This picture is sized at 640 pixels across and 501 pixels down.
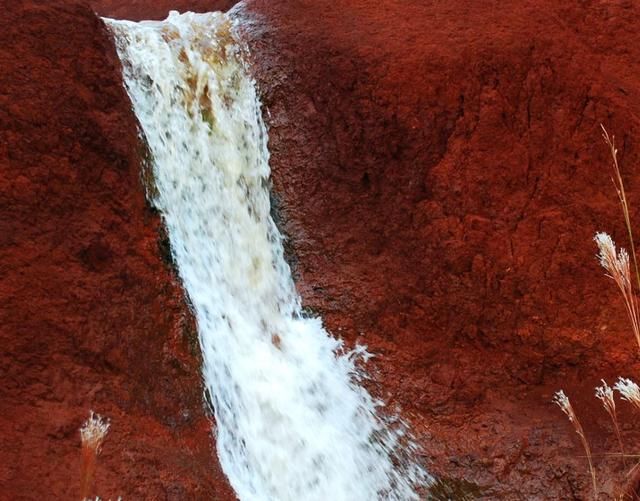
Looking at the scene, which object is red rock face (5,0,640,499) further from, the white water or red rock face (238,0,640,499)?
Answer: the white water

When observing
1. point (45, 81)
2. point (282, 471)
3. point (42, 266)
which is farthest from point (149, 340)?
point (45, 81)

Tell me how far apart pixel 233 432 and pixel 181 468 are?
24.1 inches

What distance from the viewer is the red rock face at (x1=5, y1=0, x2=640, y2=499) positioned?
3652 millimetres

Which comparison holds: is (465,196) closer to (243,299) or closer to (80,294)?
(243,299)

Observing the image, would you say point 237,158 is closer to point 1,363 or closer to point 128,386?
point 128,386

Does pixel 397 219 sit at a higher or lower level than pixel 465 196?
lower

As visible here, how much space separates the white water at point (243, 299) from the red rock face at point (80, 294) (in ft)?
0.80

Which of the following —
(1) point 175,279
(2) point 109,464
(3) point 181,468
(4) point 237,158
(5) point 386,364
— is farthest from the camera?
(4) point 237,158

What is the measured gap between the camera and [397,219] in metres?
5.26

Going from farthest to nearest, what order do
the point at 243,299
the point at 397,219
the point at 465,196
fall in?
1. the point at 397,219
2. the point at 465,196
3. the point at 243,299

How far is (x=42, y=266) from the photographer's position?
11.7 ft

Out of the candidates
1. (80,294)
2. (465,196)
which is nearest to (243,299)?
(80,294)

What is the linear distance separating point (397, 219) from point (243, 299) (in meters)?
1.32

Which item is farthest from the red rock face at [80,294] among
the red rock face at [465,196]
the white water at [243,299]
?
the red rock face at [465,196]
